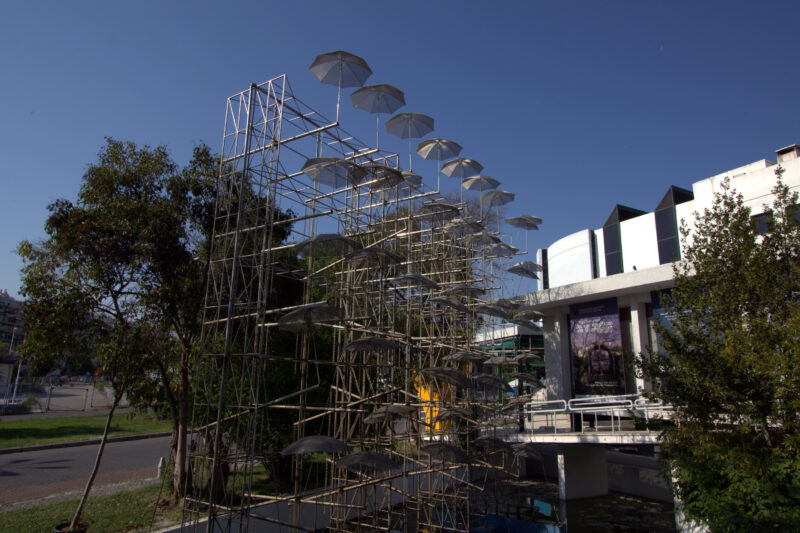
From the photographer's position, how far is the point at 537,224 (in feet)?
77.1

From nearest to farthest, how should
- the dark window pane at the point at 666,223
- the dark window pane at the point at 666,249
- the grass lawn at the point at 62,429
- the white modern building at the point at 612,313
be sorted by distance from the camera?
the white modern building at the point at 612,313, the grass lawn at the point at 62,429, the dark window pane at the point at 666,249, the dark window pane at the point at 666,223

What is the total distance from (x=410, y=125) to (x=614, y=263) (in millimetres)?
21422

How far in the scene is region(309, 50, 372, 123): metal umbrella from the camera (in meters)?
13.2

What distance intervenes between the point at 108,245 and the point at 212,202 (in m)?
3.31

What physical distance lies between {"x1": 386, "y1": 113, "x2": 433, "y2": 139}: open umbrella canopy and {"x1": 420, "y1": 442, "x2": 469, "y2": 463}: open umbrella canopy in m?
10.0

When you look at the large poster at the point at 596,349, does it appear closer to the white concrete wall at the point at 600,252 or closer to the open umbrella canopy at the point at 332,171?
the open umbrella canopy at the point at 332,171

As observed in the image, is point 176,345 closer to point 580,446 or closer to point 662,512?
point 580,446

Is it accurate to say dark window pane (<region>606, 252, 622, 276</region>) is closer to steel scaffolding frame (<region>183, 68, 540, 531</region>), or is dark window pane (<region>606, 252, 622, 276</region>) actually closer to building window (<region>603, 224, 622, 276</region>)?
building window (<region>603, 224, 622, 276</region>)

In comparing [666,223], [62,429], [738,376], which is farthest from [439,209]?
[62,429]

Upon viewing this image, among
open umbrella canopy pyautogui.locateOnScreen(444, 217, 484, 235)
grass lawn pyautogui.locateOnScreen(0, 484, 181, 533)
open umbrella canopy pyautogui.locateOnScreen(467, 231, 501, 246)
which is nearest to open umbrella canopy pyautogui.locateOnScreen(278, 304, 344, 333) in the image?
grass lawn pyautogui.locateOnScreen(0, 484, 181, 533)

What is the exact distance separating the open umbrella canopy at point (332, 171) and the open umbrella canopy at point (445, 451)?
7202mm

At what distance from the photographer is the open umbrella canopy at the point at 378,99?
14633 mm

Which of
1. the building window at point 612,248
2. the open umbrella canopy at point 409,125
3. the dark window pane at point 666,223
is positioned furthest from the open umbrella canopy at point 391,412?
the building window at point 612,248

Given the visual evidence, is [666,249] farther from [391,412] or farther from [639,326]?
[391,412]
